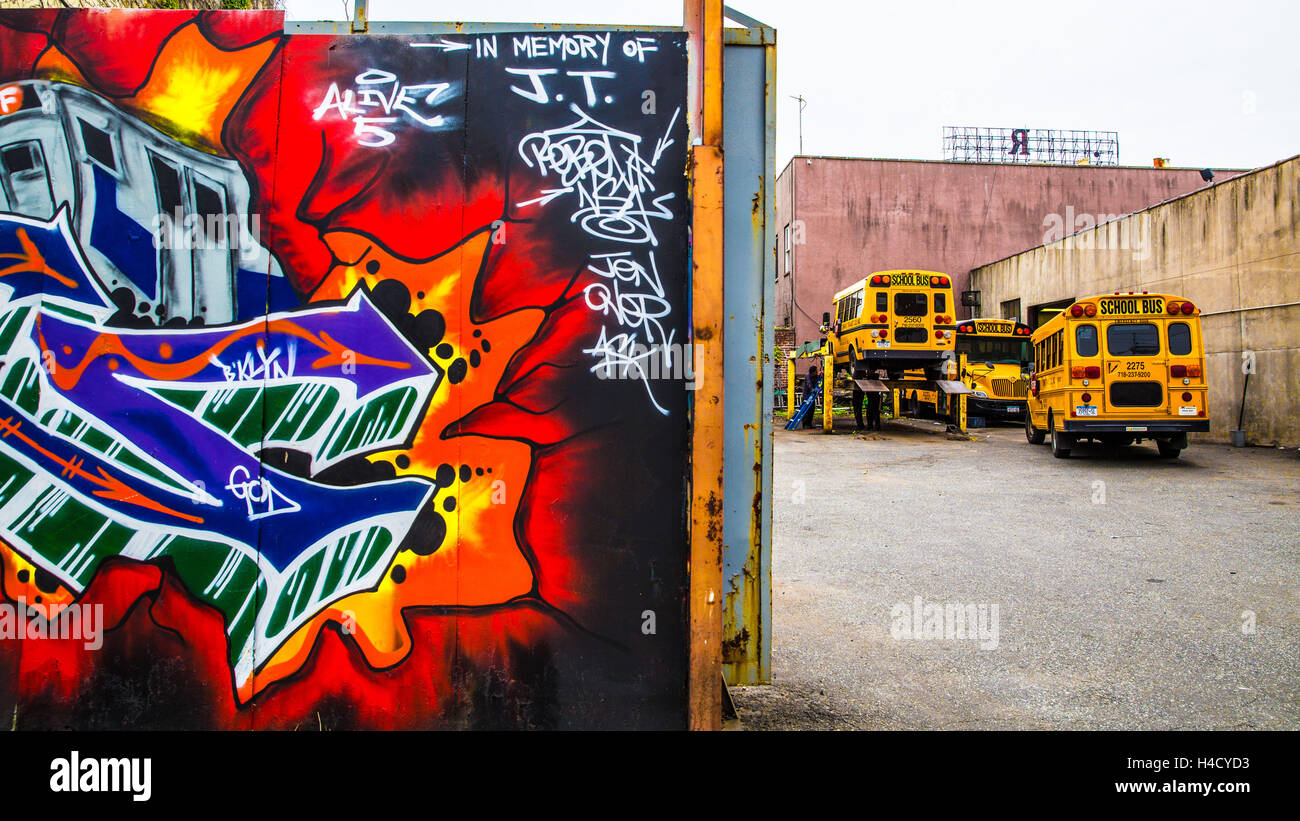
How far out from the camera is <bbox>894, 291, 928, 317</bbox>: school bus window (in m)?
18.1

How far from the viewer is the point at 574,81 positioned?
9.33ft

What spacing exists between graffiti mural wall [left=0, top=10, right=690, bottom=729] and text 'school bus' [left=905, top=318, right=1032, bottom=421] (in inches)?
756

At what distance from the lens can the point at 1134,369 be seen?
11.8 m

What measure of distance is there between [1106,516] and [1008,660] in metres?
5.00

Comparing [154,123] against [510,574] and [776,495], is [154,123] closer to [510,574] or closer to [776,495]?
[510,574]

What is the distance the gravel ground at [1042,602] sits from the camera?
3.46 m

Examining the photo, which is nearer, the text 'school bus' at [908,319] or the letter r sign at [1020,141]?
the text 'school bus' at [908,319]

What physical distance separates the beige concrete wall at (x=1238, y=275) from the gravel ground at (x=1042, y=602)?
671 cm
